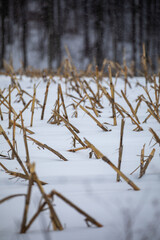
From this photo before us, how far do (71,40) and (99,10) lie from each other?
2478 mm

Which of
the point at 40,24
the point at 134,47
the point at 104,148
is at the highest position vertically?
the point at 40,24

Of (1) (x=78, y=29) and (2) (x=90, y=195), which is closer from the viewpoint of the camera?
(2) (x=90, y=195)

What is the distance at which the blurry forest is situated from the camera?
34.4 ft

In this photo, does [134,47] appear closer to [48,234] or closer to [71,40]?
[71,40]

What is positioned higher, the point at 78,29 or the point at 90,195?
the point at 78,29

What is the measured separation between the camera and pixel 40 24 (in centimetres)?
1159

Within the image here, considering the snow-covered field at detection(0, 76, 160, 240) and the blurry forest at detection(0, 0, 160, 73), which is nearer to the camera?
the snow-covered field at detection(0, 76, 160, 240)

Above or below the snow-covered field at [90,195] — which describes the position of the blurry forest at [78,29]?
above

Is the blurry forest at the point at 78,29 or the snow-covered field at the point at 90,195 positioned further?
the blurry forest at the point at 78,29

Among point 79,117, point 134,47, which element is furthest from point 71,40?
point 79,117

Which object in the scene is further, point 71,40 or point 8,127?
point 71,40

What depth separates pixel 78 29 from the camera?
442 inches

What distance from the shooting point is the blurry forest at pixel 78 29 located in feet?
34.4

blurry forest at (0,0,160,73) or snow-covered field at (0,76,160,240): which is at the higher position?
blurry forest at (0,0,160,73)
